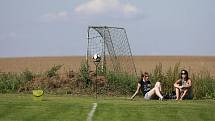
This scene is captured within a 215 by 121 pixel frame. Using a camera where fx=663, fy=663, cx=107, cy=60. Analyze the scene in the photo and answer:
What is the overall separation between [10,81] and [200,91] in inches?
399

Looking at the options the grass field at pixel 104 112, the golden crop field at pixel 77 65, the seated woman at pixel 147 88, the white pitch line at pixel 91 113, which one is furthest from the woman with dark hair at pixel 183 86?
the golden crop field at pixel 77 65

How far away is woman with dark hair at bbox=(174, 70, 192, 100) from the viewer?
26469 mm

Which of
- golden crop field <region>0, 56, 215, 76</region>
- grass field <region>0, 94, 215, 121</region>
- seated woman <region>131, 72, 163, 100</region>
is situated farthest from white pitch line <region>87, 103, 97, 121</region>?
golden crop field <region>0, 56, 215, 76</region>

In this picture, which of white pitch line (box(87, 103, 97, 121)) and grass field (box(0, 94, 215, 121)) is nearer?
white pitch line (box(87, 103, 97, 121))

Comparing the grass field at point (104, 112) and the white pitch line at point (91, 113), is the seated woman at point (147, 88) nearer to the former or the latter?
the grass field at point (104, 112)

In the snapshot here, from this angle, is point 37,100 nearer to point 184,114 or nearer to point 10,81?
point 184,114

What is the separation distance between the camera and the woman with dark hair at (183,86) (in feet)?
86.8

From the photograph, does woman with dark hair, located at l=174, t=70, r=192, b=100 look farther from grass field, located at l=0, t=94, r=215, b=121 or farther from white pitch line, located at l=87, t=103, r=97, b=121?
white pitch line, located at l=87, t=103, r=97, b=121

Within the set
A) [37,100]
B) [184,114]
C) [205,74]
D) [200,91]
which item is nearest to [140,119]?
[184,114]

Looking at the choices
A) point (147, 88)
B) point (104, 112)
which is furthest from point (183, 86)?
point (104, 112)

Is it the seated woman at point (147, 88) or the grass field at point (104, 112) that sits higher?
the seated woman at point (147, 88)

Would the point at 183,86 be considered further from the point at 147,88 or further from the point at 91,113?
the point at 91,113

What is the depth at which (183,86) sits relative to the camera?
87.0ft

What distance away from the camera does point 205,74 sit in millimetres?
33531
